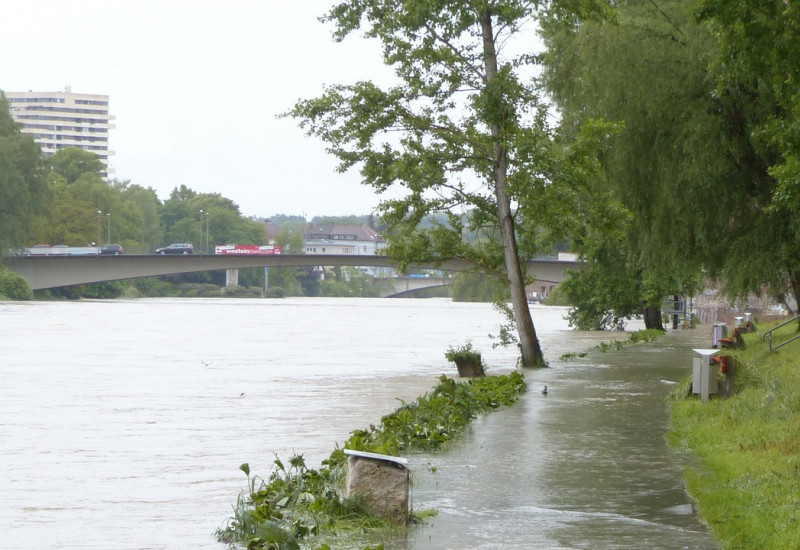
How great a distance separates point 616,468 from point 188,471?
5643mm

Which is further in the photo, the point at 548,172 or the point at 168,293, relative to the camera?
the point at 168,293

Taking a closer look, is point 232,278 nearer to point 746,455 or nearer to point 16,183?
point 16,183

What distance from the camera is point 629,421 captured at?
63.3 ft

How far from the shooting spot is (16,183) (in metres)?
96.4

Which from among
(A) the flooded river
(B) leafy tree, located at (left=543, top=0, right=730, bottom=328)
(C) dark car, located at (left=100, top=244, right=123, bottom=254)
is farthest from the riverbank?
(C) dark car, located at (left=100, top=244, right=123, bottom=254)

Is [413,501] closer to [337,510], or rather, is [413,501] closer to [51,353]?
[337,510]

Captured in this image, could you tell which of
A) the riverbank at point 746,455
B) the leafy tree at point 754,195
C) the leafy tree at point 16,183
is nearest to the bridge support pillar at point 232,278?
the leafy tree at point 16,183

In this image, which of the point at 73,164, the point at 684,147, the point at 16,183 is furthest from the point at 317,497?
the point at 73,164

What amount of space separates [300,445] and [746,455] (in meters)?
7.27

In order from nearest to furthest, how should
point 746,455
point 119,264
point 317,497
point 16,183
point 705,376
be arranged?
1. point 317,497
2. point 746,455
3. point 705,376
4. point 16,183
5. point 119,264

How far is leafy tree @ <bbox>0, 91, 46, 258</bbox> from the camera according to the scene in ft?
312

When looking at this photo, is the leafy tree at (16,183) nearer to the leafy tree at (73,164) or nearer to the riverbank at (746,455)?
the leafy tree at (73,164)

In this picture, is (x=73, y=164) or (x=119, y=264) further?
(x=73, y=164)

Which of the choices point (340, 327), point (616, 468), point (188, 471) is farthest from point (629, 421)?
point (340, 327)
